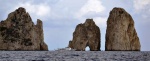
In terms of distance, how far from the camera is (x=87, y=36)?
19650cm

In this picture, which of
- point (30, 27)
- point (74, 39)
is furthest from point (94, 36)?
point (30, 27)

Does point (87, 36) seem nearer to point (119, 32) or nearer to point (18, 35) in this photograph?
point (119, 32)

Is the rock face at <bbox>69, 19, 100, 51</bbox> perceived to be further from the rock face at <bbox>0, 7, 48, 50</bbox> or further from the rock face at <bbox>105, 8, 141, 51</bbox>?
the rock face at <bbox>0, 7, 48, 50</bbox>

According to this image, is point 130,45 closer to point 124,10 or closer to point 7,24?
point 124,10

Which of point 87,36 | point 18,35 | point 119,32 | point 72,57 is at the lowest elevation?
point 72,57

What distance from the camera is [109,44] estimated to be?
186 meters

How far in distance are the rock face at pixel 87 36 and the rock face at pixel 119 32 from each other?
8487mm

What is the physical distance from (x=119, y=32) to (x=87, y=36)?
18139 millimetres

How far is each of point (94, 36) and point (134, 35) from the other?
20719 mm

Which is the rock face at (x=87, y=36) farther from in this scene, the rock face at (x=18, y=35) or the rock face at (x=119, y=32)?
the rock face at (x=18, y=35)

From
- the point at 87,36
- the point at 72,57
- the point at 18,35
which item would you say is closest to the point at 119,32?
the point at 87,36

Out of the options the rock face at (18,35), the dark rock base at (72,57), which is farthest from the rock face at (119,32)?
the dark rock base at (72,57)

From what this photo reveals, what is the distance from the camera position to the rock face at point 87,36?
195 meters

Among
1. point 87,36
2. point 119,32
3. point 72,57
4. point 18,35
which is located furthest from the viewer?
point 18,35
